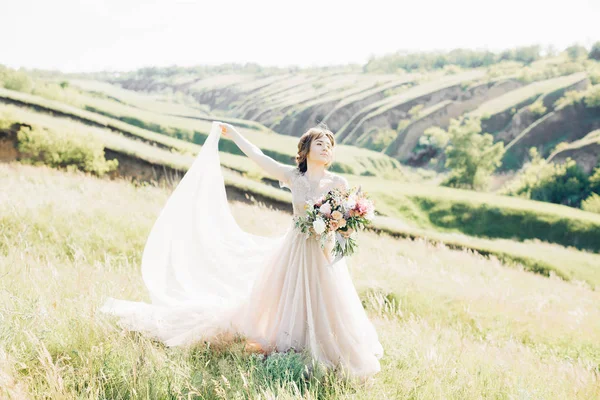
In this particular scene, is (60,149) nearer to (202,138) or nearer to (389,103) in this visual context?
(202,138)

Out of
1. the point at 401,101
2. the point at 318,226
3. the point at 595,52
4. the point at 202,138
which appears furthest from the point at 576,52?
the point at 318,226

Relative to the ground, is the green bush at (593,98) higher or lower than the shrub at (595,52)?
lower

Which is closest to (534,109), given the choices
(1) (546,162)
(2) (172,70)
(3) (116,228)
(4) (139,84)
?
(1) (546,162)

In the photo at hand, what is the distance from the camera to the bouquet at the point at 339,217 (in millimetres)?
4738

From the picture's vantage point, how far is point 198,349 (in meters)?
4.93

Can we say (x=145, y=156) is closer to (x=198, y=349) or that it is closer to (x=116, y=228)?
(x=116, y=228)

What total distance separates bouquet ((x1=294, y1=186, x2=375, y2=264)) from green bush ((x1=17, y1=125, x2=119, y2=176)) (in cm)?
1634

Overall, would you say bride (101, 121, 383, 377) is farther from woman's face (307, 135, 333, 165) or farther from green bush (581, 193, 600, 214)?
green bush (581, 193, 600, 214)

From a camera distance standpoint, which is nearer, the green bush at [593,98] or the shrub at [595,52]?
the green bush at [593,98]

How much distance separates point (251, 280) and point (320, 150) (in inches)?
81.6

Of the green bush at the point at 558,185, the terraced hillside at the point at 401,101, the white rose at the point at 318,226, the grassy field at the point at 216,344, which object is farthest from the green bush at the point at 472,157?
the white rose at the point at 318,226

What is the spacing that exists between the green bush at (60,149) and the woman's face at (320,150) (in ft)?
51.9

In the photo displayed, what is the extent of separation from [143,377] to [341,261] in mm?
2506

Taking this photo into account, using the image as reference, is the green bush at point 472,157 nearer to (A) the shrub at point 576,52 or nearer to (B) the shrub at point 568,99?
(B) the shrub at point 568,99
